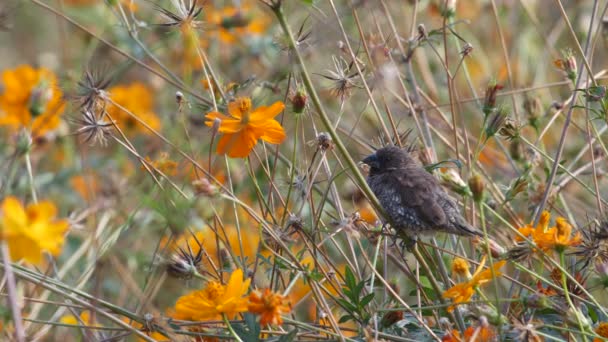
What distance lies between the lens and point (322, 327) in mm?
2549

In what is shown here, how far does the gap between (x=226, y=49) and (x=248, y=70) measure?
1.05 feet

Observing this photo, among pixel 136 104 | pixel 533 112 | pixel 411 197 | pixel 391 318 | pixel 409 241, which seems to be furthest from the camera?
pixel 136 104

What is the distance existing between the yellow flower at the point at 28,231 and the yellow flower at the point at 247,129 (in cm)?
68

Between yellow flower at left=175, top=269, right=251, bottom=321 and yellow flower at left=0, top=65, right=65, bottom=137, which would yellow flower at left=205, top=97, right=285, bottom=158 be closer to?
yellow flower at left=175, top=269, right=251, bottom=321

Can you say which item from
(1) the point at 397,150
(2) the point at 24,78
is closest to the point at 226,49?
(2) the point at 24,78

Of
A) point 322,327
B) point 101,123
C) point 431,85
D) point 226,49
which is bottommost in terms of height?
point 322,327

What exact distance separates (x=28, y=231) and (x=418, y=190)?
1598mm

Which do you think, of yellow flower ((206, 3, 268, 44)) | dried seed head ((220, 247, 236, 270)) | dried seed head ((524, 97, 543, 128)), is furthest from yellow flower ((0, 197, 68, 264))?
yellow flower ((206, 3, 268, 44))

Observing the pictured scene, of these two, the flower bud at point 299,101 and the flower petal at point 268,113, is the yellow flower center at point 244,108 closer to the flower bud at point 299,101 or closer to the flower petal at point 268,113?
the flower petal at point 268,113

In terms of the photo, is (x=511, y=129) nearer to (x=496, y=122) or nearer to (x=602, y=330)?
(x=496, y=122)

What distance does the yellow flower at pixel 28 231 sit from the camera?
184 centimetres

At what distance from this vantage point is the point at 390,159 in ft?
10.3

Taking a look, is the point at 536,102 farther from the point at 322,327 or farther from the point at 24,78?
the point at 24,78

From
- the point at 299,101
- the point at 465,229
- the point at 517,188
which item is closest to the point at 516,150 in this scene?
the point at 465,229
